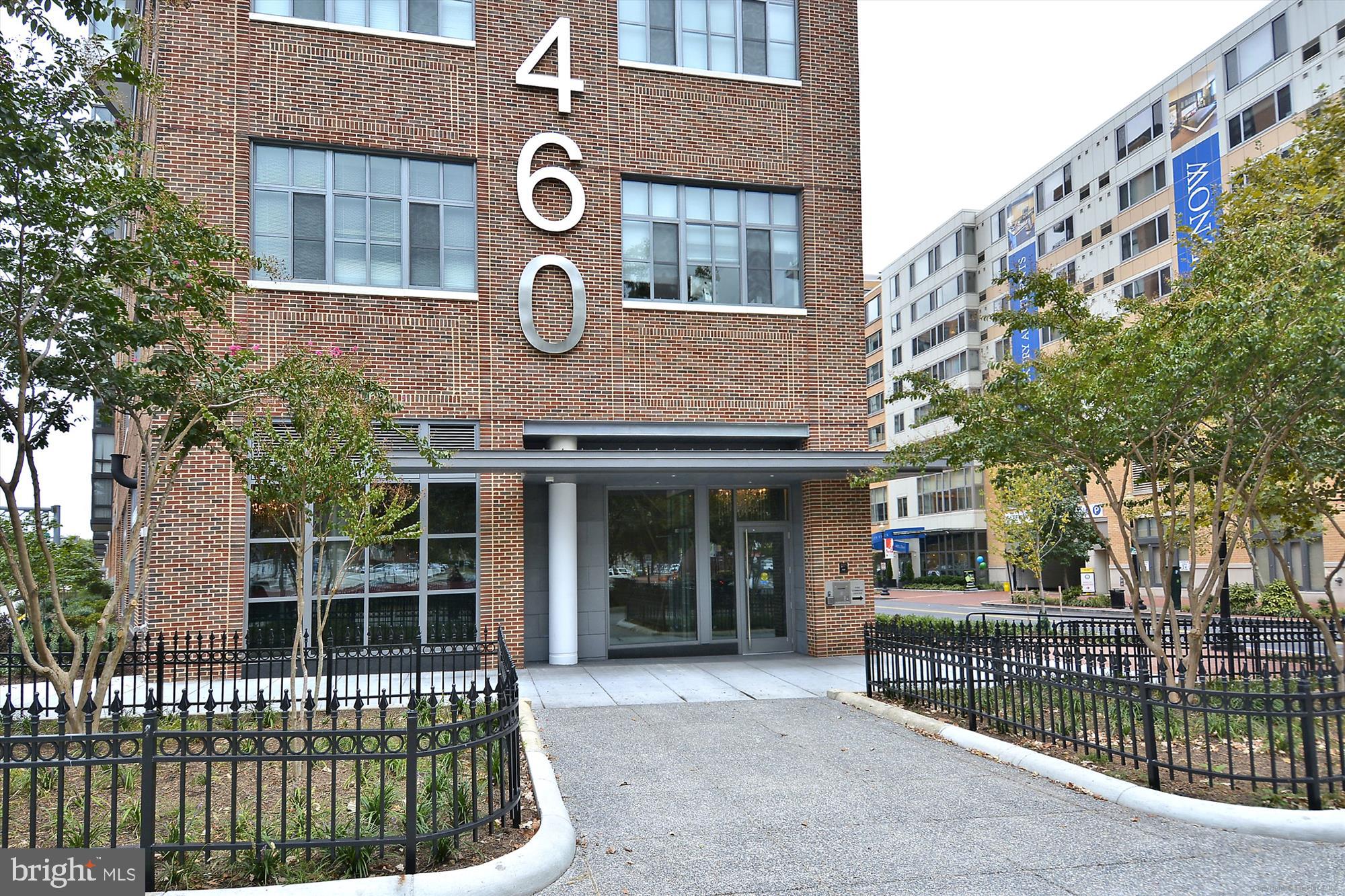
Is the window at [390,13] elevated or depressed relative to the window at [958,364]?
depressed

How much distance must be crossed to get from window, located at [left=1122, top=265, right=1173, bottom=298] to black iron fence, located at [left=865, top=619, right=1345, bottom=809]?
3192 centimetres

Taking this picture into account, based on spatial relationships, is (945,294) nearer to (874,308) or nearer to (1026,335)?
(874,308)

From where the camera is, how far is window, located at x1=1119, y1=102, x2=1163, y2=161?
42.5 m

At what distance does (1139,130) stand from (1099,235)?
5.22 metres

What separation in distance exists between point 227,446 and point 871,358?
71.1m

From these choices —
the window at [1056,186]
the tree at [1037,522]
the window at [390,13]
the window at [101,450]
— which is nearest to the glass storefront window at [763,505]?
the window at [390,13]

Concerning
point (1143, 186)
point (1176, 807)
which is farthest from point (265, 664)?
point (1143, 186)

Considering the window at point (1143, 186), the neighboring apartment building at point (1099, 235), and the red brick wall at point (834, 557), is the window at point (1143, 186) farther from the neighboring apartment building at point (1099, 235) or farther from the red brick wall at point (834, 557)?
the red brick wall at point (834, 557)

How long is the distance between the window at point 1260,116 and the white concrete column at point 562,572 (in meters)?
32.4

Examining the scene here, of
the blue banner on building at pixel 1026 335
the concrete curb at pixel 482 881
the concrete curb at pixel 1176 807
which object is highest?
the blue banner on building at pixel 1026 335

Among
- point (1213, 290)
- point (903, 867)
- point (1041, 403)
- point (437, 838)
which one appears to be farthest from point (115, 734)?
point (1213, 290)

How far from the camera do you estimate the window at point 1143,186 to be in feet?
139

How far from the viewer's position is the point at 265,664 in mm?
14688

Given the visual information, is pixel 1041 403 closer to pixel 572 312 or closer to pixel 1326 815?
pixel 1326 815
